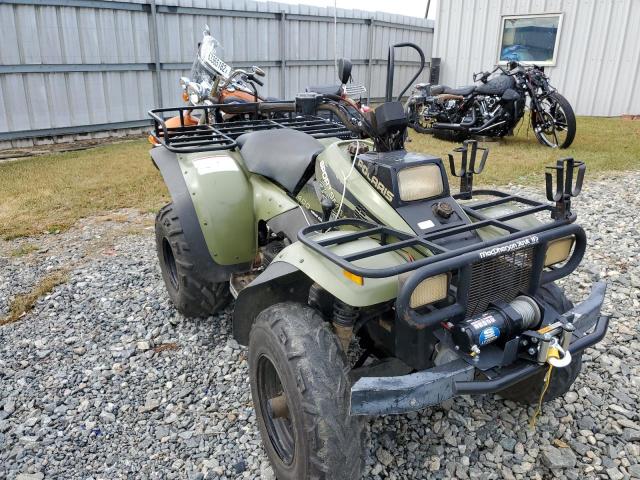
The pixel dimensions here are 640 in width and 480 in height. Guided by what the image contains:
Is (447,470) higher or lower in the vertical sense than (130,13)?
lower

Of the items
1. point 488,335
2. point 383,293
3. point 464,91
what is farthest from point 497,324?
point 464,91

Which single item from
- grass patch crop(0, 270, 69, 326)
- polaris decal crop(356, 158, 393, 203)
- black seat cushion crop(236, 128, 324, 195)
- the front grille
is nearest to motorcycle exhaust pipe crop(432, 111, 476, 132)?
black seat cushion crop(236, 128, 324, 195)

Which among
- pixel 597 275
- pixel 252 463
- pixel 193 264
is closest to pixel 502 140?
pixel 597 275

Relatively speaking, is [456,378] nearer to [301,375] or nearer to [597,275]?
[301,375]

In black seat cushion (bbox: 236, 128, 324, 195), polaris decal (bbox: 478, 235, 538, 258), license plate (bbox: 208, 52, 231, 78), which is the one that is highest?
license plate (bbox: 208, 52, 231, 78)

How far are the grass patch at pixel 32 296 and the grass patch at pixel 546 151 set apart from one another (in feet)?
14.8

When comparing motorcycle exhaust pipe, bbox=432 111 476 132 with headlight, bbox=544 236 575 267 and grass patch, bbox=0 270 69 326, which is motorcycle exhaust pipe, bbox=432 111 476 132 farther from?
headlight, bbox=544 236 575 267

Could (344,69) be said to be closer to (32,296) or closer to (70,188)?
(32,296)

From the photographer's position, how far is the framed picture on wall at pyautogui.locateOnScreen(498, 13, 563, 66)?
1212cm

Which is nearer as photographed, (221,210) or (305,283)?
(305,283)

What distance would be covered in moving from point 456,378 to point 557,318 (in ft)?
1.74

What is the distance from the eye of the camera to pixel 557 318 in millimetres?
2020

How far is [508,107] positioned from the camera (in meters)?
8.59

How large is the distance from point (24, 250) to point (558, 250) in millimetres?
4301
